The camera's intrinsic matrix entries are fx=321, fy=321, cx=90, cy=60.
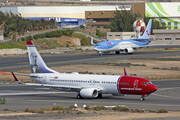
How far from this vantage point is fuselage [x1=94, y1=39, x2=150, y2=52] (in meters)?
115

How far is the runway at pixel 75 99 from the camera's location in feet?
128

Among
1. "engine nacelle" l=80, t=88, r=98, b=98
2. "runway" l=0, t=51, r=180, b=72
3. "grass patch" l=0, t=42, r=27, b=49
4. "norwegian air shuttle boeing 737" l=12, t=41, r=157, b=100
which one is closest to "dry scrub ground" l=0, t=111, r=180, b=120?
"norwegian air shuttle boeing 737" l=12, t=41, r=157, b=100

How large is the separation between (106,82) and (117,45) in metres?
75.1

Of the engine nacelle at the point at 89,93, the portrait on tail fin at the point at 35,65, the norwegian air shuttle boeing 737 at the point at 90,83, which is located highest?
the portrait on tail fin at the point at 35,65

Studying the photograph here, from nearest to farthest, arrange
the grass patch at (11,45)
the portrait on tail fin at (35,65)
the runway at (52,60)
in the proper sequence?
the portrait on tail fin at (35,65) → the runway at (52,60) → the grass patch at (11,45)

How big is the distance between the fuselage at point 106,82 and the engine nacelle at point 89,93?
0.90 m

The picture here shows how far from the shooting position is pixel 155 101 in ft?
140

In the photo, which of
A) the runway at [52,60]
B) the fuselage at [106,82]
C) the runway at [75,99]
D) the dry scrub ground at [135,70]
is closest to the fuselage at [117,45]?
the runway at [52,60]

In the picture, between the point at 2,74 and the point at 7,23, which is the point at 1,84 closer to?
the point at 2,74

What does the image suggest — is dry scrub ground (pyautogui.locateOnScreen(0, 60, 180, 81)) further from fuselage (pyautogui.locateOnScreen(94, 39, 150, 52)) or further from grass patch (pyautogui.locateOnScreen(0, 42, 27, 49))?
grass patch (pyautogui.locateOnScreen(0, 42, 27, 49))

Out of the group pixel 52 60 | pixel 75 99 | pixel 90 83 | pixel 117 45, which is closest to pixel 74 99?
pixel 75 99

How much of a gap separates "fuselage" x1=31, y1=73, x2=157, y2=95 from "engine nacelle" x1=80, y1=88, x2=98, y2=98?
2.95ft

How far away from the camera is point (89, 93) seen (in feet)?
144

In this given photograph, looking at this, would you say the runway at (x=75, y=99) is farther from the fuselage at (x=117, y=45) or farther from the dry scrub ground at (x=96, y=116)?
the fuselage at (x=117, y=45)
